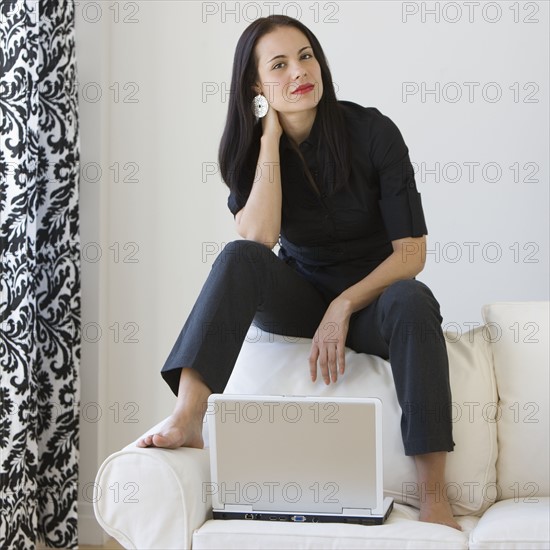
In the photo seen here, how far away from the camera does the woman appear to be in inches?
70.5

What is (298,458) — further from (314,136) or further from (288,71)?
(288,71)

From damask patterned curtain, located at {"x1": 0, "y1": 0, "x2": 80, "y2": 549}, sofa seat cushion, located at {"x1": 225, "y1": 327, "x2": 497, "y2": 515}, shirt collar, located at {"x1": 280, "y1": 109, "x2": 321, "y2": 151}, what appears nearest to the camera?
sofa seat cushion, located at {"x1": 225, "y1": 327, "x2": 497, "y2": 515}

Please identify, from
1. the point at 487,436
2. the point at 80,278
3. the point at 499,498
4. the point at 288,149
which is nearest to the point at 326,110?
the point at 288,149

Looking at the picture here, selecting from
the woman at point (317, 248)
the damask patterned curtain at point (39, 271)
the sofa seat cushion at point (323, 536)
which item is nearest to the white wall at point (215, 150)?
the damask patterned curtain at point (39, 271)

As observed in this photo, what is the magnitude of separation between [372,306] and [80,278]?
1343 mm

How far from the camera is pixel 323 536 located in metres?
1.54

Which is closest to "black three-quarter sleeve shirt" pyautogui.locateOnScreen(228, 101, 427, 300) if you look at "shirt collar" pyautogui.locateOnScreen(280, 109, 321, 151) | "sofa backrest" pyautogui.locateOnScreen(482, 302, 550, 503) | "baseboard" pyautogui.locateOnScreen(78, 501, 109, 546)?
"shirt collar" pyautogui.locateOnScreen(280, 109, 321, 151)

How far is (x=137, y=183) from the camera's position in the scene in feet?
10.2

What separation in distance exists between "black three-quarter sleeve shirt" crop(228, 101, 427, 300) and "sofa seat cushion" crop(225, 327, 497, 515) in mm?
243

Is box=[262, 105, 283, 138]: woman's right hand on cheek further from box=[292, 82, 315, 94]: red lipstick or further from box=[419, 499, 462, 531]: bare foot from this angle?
box=[419, 499, 462, 531]: bare foot

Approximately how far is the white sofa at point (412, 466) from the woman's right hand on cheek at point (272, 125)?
19.7 inches

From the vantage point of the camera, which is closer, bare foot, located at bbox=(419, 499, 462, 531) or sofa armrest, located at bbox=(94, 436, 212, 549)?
sofa armrest, located at bbox=(94, 436, 212, 549)

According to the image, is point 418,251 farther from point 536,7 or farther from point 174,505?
point 536,7

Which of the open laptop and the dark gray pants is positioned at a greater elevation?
the dark gray pants
